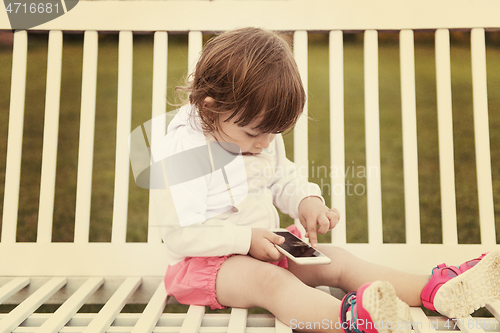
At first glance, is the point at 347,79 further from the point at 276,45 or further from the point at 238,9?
the point at 276,45

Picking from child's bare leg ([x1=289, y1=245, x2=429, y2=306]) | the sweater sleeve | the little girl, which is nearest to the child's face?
the little girl

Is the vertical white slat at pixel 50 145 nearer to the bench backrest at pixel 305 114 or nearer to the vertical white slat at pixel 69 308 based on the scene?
the bench backrest at pixel 305 114

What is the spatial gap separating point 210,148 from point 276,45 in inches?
9.1

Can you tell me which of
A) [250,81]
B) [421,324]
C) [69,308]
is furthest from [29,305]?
[421,324]

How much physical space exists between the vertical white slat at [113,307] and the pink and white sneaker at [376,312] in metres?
0.38

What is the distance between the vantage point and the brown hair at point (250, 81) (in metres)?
0.72

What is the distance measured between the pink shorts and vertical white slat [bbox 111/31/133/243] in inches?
8.5

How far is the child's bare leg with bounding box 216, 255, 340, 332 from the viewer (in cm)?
64

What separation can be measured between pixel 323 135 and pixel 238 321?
1524mm

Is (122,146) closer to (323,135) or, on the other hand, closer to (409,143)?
(409,143)

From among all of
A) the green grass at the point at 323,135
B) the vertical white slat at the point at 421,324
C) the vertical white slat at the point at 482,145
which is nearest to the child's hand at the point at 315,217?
the vertical white slat at the point at 421,324

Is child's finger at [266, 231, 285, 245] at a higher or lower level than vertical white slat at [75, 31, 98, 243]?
lower

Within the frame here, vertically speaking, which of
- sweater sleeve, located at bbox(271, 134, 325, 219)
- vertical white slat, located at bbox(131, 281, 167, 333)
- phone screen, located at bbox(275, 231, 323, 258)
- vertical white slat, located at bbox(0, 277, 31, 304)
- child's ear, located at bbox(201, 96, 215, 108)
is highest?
child's ear, located at bbox(201, 96, 215, 108)

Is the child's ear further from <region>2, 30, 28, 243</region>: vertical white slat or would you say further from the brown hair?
<region>2, 30, 28, 243</region>: vertical white slat
